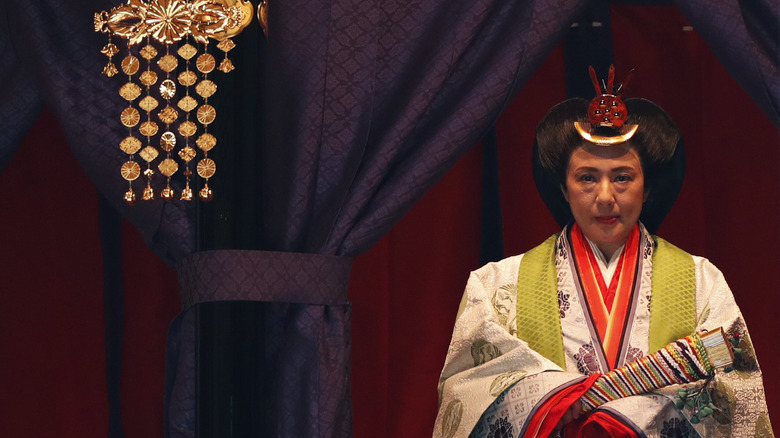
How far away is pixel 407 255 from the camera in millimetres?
3818

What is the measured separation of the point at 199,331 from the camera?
3117 millimetres

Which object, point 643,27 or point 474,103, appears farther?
point 643,27

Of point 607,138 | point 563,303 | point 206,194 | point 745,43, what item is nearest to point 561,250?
point 563,303

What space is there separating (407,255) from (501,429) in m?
0.84

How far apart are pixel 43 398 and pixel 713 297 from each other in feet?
6.16

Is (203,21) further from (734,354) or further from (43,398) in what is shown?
(734,354)

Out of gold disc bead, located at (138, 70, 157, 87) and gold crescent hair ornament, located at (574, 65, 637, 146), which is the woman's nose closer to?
gold crescent hair ornament, located at (574, 65, 637, 146)

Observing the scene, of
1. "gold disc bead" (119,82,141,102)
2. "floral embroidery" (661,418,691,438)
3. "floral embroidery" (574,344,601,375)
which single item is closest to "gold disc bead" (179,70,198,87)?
"gold disc bead" (119,82,141,102)

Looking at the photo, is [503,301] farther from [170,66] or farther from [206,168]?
[170,66]

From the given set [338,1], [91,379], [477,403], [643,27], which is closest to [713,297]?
[477,403]

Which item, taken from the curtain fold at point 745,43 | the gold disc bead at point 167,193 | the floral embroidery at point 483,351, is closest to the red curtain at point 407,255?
the floral embroidery at point 483,351

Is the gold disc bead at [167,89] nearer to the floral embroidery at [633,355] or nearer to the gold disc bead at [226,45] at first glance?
the gold disc bead at [226,45]

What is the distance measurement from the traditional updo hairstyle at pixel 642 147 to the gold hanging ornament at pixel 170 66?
0.86 m

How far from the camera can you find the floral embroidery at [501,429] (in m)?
3.10
